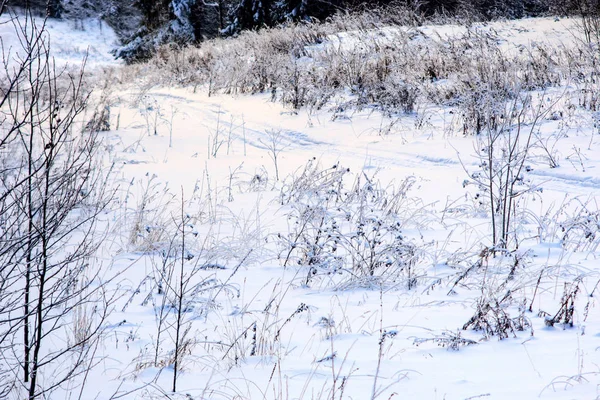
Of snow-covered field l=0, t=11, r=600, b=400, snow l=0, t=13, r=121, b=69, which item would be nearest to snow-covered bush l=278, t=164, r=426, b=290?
snow-covered field l=0, t=11, r=600, b=400

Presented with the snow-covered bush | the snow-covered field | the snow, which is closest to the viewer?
the snow-covered field

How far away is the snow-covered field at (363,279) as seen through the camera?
2.18 meters

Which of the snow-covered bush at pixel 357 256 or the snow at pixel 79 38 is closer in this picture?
the snow-covered bush at pixel 357 256

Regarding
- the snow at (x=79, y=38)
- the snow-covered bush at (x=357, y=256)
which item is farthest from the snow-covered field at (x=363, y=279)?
the snow at (x=79, y=38)

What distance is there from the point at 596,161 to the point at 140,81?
12.8 m

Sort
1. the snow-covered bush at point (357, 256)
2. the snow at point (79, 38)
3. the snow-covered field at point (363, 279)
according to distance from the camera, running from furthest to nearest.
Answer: the snow at point (79, 38) < the snow-covered bush at point (357, 256) < the snow-covered field at point (363, 279)

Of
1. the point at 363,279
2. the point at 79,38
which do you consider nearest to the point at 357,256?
the point at 363,279

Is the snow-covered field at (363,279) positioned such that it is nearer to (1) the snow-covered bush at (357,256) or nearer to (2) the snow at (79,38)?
(1) the snow-covered bush at (357,256)

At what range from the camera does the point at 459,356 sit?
230 cm

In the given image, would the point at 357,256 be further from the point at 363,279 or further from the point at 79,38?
the point at 79,38

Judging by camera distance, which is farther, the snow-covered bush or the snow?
the snow

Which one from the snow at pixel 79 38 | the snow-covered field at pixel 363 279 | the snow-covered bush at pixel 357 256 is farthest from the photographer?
the snow at pixel 79 38

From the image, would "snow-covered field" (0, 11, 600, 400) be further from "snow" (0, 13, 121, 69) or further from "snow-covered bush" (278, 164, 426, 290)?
"snow" (0, 13, 121, 69)

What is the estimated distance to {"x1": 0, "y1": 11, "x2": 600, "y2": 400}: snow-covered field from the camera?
218 cm
